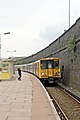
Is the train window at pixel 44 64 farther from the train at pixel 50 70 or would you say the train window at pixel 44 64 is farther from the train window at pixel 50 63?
the train window at pixel 50 63

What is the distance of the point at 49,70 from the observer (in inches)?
1391

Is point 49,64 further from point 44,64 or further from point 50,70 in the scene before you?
point 50,70

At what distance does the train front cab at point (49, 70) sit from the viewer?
116ft

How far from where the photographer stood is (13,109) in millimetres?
13570

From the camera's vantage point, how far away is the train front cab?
35.2 metres

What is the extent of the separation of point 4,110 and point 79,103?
21.7 ft

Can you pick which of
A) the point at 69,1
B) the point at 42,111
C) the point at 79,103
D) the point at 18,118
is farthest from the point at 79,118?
the point at 69,1

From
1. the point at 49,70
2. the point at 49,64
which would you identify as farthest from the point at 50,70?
the point at 49,64

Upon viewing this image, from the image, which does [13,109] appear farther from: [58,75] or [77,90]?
[58,75]

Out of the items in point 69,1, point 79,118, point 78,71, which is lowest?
point 79,118

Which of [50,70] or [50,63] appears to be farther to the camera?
[50,63]

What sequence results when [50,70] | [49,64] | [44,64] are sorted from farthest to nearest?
[44,64] → [49,64] → [50,70]

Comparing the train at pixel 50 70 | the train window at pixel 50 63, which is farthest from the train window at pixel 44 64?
the train window at pixel 50 63

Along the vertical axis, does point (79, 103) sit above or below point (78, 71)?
below
